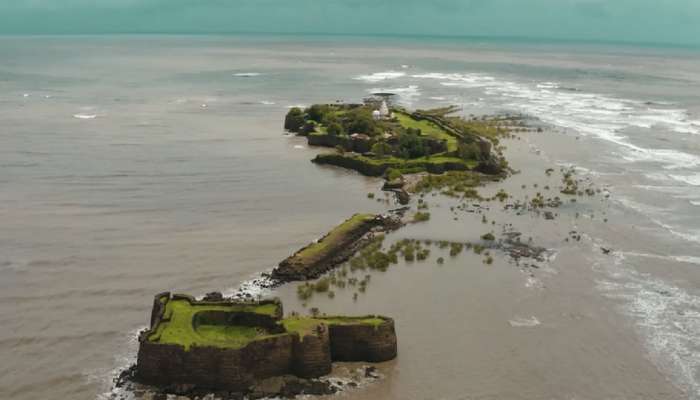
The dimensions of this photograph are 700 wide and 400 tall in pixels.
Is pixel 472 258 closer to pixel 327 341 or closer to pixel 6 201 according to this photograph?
pixel 327 341

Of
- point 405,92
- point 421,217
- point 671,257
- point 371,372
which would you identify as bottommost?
point 371,372

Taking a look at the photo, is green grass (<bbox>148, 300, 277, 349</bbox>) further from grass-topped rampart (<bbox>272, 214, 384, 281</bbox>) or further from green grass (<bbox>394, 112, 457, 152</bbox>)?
green grass (<bbox>394, 112, 457, 152</bbox>)

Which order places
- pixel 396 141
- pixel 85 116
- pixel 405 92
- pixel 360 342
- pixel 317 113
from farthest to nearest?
pixel 405 92, pixel 85 116, pixel 317 113, pixel 396 141, pixel 360 342

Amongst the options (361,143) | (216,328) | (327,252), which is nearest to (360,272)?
(327,252)

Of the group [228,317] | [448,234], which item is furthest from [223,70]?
[228,317]

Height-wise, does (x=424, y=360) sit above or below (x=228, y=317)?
below

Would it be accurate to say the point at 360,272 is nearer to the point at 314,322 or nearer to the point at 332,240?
the point at 332,240
